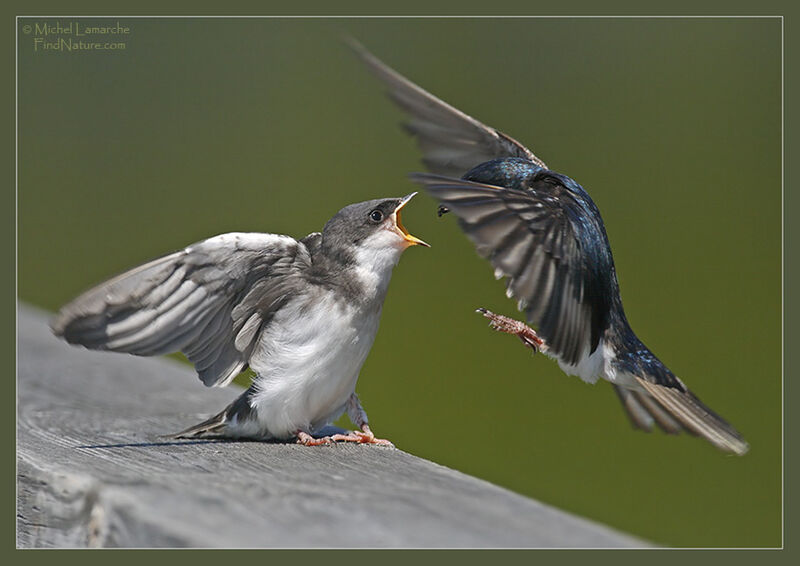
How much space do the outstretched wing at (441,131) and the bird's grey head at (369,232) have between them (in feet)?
3.93

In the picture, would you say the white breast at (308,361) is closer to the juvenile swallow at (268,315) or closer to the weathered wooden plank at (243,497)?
the juvenile swallow at (268,315)

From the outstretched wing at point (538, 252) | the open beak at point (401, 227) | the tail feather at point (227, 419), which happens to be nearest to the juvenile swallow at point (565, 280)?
the outstretched wing at point (538, 252)

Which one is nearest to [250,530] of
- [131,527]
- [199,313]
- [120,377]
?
[131,527]

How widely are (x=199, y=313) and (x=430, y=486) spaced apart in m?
1.06

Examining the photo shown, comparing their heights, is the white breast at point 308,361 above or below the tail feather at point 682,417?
above

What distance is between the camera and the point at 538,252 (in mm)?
2494

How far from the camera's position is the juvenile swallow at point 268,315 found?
8.70 feet

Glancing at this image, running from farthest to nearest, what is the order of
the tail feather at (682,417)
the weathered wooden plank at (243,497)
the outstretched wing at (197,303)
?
1. the tail feather at (682,417)
2. the outstretched wing at (197,303)
3. the weathered wooden plank at (243,497)

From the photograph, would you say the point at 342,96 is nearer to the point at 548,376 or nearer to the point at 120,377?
the point at 548,376

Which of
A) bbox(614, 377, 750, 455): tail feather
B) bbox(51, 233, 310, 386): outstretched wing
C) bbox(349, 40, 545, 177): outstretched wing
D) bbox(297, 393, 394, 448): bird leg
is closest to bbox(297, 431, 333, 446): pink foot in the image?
bbox(297, 393, 394, 448): bird leg

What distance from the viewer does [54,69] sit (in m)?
6.79

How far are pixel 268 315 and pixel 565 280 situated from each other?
0.89 m

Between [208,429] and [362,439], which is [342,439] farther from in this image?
[208,429]

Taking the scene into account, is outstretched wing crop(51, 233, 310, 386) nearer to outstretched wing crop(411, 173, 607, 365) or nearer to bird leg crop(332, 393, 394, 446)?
bird leg crop(332, 393, 394, 446)
